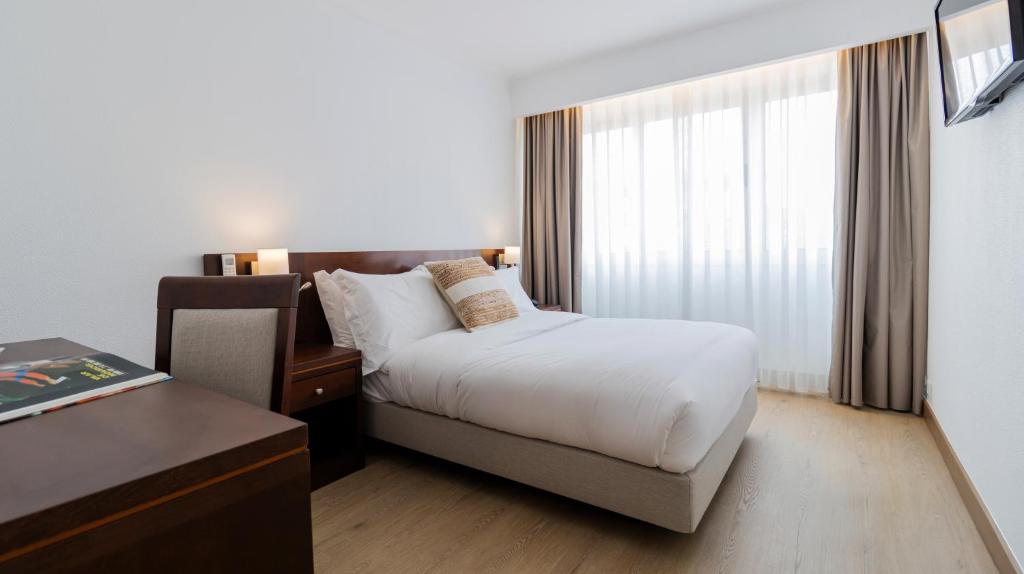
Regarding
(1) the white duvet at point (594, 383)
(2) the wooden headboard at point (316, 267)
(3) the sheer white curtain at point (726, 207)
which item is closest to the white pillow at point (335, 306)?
(2) the wooden headboard at point (316, 267)

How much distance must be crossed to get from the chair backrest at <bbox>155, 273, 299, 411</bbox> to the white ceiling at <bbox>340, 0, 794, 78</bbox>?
245cm

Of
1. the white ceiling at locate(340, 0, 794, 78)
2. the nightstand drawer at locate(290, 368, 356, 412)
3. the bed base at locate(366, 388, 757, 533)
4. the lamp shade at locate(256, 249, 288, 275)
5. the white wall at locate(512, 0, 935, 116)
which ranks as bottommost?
the bed base at locate(366, 388, 757, 533)

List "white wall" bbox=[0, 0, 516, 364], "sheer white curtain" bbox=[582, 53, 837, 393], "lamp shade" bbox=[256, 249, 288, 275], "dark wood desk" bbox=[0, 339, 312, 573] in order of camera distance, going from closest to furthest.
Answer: "dark wood desk" bbox=[0, 339, 312, 573] → "white wall" bbox=[0, 0, 516, 364] → "lamp shade" bbox=[256, 249, 288, 275] → "sheer white curtain" bbox=[582, 53, 837, 393]

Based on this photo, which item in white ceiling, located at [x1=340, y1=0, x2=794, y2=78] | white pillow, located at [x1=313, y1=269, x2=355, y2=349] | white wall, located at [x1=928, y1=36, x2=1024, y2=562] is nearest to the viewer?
white wall, located at [x1=928, y1=36, x2=1024, y2=562]

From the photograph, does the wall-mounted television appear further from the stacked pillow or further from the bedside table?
the bedside table

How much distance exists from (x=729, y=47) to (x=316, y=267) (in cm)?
316

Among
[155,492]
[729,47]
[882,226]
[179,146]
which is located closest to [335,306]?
[179,146]

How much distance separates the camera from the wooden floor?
1.68 meters

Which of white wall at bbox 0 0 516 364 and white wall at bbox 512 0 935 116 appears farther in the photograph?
white wall at bbox 512 0 935 116

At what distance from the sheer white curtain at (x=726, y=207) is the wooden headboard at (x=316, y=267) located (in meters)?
1.88

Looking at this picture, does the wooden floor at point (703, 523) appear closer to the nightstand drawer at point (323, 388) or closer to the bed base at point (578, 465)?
the bed base at point (578, 465)

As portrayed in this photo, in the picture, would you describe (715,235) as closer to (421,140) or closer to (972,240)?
(972,240)

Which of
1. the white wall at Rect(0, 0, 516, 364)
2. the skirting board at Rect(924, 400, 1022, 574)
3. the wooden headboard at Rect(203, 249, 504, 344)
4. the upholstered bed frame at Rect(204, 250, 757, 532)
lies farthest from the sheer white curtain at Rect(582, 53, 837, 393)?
the wooden headboard at Rect(203, 249, 504, 344)

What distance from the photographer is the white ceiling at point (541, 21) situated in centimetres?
313
